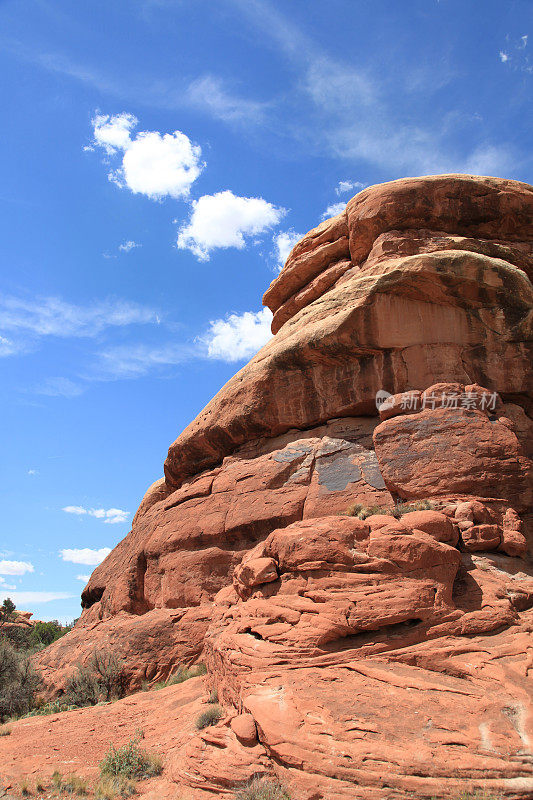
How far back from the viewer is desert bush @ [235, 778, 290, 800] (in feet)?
23.3

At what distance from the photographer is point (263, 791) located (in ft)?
23.7

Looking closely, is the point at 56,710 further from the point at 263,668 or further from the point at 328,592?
the point at 328,592

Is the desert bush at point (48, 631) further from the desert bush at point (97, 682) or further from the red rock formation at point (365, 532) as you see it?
the desert bush at point (97, 682)

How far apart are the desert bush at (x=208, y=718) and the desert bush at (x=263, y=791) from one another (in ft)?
7.04

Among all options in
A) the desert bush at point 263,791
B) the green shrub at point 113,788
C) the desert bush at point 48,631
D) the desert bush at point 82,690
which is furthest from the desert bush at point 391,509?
the desert bush at point 48,631

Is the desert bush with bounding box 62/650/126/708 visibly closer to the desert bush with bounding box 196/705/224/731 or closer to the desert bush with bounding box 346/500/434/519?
the desert bush with bounding box 196/705/224/731

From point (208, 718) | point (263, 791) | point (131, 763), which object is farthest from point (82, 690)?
point (263, 791)

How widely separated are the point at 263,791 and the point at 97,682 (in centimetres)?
960

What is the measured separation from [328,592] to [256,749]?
9.04 feet

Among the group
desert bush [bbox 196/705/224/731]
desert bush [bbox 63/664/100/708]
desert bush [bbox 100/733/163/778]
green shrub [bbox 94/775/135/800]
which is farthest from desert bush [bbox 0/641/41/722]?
desert bush [bbox 196/705/224/731]

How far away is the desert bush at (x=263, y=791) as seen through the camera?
711 cm

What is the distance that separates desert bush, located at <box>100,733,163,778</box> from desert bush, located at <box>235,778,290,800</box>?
2510 millimetres

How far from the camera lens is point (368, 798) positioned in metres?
6.70

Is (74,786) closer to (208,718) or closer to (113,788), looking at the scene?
(113,788)
